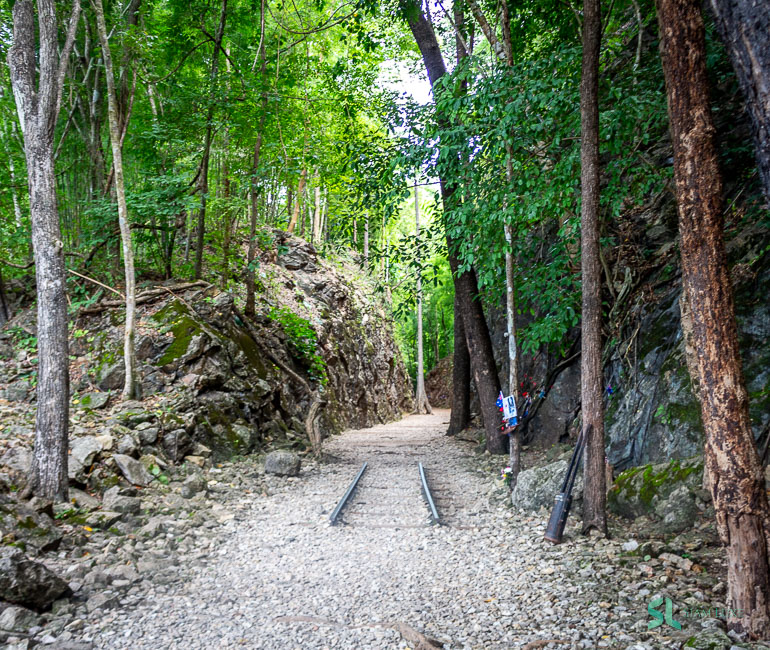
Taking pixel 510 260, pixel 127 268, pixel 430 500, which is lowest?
pixel 430 500

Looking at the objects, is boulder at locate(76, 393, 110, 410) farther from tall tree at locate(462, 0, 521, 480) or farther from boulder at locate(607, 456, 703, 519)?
boulder at locate(607, 456, 703, 519)

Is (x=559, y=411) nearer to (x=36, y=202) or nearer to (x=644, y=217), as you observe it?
(x=644, y=217)

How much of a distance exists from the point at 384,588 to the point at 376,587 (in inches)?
2.8

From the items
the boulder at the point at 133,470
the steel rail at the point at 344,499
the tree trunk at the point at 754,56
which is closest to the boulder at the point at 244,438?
the steel rail at the point at 344,499

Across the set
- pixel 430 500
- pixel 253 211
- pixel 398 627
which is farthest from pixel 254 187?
pixel 398 627

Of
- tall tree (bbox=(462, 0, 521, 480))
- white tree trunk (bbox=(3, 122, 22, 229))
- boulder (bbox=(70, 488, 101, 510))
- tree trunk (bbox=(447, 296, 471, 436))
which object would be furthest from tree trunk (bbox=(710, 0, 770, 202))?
white tree trunk (bbox=(3, 122, 22, 229))

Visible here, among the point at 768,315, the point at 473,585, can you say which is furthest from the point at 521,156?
the point at 473,585

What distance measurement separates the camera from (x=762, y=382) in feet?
16.7

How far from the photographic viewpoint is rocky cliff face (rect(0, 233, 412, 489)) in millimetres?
7047

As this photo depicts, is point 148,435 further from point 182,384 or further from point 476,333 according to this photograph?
point 476,333

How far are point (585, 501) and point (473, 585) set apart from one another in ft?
6.01

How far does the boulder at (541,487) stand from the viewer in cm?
654

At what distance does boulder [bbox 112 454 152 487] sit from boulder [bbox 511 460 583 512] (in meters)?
4.81

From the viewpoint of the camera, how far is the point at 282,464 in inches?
333
